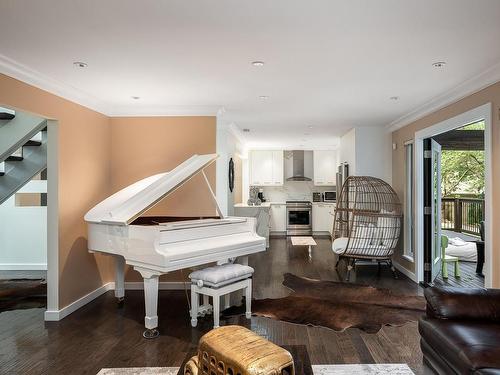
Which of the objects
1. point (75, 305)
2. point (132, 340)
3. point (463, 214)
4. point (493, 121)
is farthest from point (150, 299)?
point (463, 214)

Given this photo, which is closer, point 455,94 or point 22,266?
point 455,94

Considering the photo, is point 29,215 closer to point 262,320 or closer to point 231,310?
point 231,310

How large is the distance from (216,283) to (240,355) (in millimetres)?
2317

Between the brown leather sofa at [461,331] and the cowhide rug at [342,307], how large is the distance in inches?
46.1

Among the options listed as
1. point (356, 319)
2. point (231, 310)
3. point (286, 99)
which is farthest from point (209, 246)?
point (286, 99)

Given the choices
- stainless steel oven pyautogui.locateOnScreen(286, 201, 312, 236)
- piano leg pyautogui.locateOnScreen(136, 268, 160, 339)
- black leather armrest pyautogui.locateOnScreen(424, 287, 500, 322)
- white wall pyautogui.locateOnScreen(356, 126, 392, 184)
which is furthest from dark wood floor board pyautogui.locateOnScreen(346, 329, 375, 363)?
stainless steel oven pyautogui.locateOnScreen(286, 201, 312, 236)

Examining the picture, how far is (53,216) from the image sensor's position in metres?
3.80

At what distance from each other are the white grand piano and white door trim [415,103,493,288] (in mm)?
2301

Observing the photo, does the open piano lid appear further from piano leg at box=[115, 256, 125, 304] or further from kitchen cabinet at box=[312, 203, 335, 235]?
kitchen cabinet at box=[312, 203, 335, 235]

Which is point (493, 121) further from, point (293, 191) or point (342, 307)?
point (293, 191)

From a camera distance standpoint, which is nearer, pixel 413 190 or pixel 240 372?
pixel 240 372

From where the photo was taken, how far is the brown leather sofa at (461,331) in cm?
185

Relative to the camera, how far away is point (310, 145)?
31.2 ft

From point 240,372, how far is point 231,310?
3.07m
